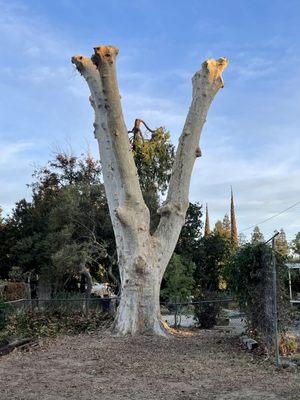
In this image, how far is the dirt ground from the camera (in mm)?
6090

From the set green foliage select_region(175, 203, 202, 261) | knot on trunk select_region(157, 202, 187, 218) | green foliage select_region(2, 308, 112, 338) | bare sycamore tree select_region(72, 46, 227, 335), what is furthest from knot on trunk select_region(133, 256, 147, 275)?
green foliage select_region(175, 203, 202, 261)

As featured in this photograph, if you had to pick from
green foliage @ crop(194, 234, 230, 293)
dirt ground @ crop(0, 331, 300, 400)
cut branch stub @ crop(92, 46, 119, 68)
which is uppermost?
cut branch stub @ crop(92, 46, 119, 68)

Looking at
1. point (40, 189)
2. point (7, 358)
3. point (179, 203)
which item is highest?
point (40, 189)

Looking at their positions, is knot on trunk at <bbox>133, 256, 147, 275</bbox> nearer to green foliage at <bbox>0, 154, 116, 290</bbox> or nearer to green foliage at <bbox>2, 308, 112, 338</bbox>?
green foliage at <bbox>2, 308, 112, 338</bbox>

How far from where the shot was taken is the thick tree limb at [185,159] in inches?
483

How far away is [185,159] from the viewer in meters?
12.4

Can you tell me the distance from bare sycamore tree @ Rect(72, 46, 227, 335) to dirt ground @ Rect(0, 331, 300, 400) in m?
0.94

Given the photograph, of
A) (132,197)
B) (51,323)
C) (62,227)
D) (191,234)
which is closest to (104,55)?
(132,197)

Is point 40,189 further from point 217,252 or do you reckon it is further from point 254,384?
point 254,384

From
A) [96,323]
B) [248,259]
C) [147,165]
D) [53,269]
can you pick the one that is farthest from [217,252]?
[248,259]

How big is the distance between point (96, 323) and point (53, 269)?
1205 cm

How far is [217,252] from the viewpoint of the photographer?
2970 cm

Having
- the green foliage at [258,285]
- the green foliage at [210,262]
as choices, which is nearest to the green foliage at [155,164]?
the green foliage at [210,262]

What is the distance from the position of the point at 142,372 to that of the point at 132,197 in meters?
4.98
